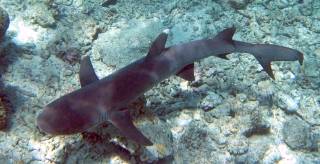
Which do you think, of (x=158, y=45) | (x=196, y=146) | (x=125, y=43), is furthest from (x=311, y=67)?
(x=158, y=45)

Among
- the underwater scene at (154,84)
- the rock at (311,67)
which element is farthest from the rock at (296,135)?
the rock at (311,67)

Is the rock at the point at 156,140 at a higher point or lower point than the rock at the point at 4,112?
lower

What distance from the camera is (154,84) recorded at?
3943 mm

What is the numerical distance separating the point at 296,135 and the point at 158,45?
257 cm

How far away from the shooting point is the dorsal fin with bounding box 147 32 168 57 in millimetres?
3928

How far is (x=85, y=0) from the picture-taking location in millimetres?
6125

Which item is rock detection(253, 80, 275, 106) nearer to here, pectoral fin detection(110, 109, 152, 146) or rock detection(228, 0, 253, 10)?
rock detection(228, 0, 253, 10)

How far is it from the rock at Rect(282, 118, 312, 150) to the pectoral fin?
2.60 m

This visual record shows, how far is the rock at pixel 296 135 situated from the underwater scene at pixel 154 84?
0.05 ft

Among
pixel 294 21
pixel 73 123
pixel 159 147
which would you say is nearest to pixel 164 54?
pixel 159 147

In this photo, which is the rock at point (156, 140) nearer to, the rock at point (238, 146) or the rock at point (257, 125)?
the rock at point (238, 146)

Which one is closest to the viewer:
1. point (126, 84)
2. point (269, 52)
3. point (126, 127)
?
point (126, 127)

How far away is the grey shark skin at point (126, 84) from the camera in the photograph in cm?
321

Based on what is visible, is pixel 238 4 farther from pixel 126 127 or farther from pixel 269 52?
pixel 126 127
